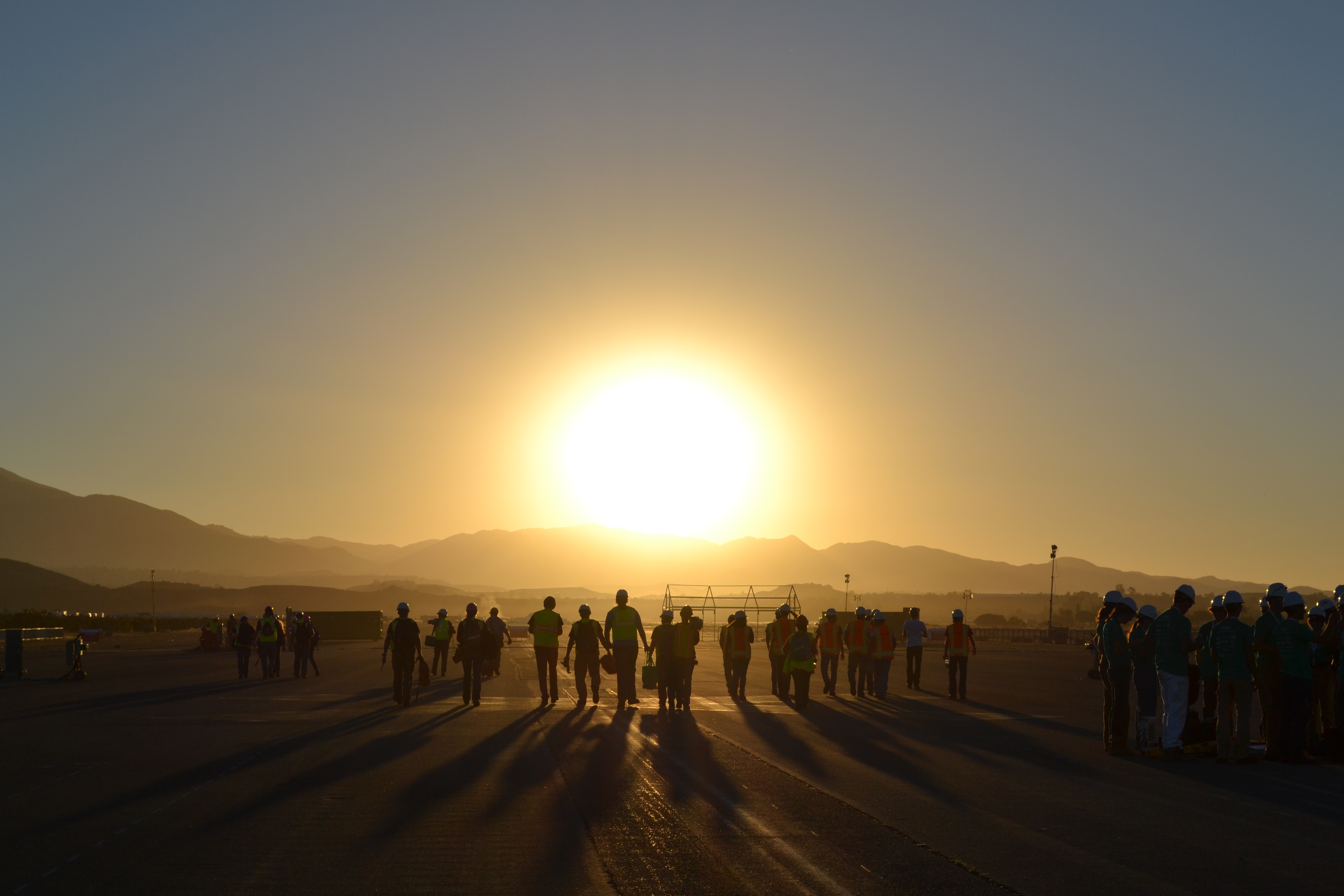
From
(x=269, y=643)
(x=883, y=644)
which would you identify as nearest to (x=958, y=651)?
(x=883, y=644)

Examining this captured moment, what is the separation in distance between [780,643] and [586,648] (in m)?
3.89

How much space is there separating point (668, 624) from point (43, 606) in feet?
608

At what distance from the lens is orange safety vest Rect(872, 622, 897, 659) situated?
2300cm

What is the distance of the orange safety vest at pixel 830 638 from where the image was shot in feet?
81.8

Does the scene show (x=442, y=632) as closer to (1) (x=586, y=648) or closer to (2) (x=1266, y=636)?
(1) (x=586, y=648)

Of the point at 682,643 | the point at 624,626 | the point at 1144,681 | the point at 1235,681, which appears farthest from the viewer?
the point at 624,626

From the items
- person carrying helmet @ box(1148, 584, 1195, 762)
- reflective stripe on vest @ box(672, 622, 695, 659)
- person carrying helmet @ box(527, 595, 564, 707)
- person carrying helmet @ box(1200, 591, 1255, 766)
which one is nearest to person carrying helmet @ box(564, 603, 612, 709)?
person carrying helmet @ box(527, 595, 564, 707)

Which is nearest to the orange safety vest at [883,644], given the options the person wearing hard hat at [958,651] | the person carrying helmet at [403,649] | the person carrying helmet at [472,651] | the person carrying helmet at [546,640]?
the person wearing hard hat at [958,651]

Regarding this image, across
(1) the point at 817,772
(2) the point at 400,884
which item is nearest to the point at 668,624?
(1) the point at 817,772

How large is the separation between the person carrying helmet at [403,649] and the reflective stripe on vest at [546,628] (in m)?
2.03

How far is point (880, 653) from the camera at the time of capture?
23172 millimetres

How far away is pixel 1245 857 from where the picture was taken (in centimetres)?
806

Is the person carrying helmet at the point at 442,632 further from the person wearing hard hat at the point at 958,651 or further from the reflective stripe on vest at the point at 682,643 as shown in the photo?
the person wearing hard hat at the point at 958,651

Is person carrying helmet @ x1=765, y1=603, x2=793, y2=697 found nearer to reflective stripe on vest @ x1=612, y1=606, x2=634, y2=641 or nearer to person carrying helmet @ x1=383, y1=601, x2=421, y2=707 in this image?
reflective stripe on vest @ x1=612, y1=606, x2=634, y2=641
